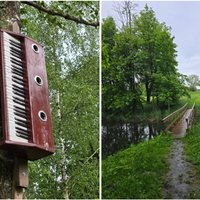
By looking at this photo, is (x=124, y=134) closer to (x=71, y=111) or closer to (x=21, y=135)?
(x=21, y=135)

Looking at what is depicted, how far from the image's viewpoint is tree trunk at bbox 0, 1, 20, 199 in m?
1.10

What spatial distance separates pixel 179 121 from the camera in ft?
8.10

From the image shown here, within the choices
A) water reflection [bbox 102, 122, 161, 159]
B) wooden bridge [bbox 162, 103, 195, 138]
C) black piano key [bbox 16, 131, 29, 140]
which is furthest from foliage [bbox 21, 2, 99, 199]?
black piano key [bbox 16, 131, 29, 140]

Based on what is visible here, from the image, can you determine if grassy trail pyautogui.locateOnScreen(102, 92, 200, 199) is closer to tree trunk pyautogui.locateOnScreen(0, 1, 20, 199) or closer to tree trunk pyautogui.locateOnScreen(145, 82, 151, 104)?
tree trunk pyautogui.locateOnScreen(145, 82, 151, 104)

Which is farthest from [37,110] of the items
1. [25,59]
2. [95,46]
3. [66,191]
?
[95,46]

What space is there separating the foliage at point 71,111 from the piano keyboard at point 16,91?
2332mm

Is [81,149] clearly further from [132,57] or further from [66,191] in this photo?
[132,57]

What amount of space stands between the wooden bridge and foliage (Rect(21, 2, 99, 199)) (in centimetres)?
151

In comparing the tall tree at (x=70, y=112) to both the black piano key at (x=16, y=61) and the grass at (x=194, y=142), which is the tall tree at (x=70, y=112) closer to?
the grass at (x=194, y=142)

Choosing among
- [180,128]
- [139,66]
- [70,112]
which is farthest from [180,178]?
[70,112]

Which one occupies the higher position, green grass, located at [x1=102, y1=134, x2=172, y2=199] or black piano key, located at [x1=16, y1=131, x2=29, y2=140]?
black piano key, located at [x1=16, y1=131, x2=29, y2=140]

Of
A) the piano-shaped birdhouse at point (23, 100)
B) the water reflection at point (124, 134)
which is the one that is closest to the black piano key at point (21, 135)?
the piano-shaped birdhouse at point (23, 100)

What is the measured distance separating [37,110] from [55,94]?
2.76 meters

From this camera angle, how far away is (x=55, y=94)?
4023 mm
